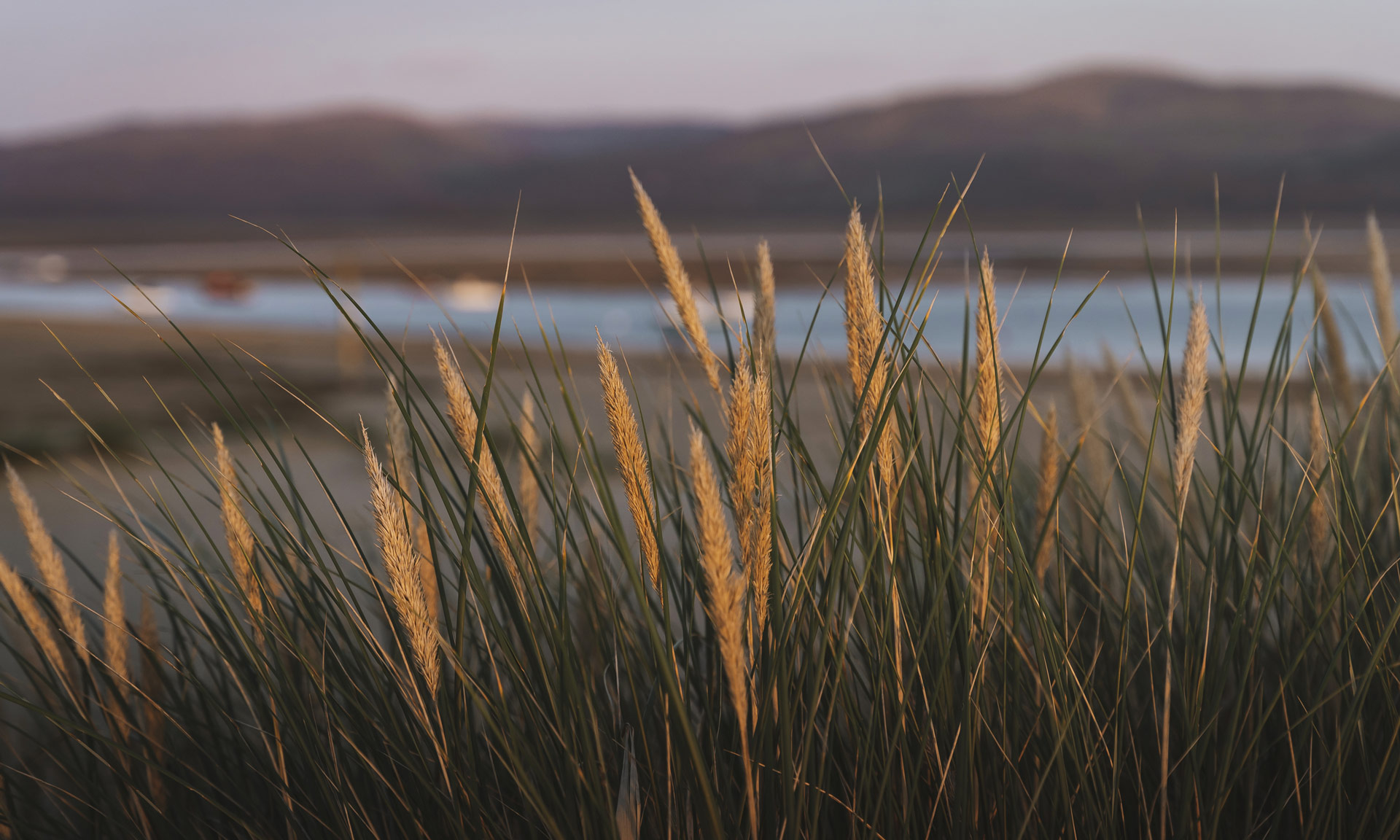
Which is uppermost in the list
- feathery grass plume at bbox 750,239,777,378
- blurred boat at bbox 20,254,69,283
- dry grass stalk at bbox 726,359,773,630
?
blurred boat at bbox 20,254,69,283

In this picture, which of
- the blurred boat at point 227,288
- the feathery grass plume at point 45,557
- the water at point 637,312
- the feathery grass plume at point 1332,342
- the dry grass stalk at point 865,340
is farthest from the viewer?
the blurred boat at point 227,288

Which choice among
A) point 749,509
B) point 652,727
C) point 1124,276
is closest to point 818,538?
point 749,509

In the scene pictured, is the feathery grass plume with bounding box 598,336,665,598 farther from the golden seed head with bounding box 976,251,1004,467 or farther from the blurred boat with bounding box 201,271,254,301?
the blurred boat with bounding box 201,271,254,301

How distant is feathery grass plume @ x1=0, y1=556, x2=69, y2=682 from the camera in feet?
3.77

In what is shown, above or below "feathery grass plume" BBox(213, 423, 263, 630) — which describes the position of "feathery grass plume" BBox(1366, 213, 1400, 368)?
above

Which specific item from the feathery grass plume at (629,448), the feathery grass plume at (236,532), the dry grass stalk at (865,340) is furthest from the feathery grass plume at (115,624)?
the dry grass stalk at (865,340)

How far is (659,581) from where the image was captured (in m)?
0.86

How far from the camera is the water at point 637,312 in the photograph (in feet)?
52.7

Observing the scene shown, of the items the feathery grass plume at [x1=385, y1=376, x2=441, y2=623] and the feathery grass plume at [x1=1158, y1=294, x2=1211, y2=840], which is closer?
the feathery grass plume at [x1=1158, y1=294, x2=1211, y2=840]

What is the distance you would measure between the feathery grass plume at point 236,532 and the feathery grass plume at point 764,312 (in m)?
0.60

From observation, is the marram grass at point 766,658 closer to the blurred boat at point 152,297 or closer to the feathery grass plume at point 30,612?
the feathery grass plume at point 30,612

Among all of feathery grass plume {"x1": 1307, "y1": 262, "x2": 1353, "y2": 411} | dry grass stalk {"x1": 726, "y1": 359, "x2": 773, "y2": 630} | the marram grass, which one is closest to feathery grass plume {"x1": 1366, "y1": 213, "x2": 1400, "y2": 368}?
feathery grass plume {"x1": 1307, "y1": 262, "x2": 1353, "y2": 411}

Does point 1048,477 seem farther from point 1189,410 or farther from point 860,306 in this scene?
point 860,306

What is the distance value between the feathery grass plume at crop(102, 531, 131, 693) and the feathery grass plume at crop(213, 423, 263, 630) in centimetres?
21
